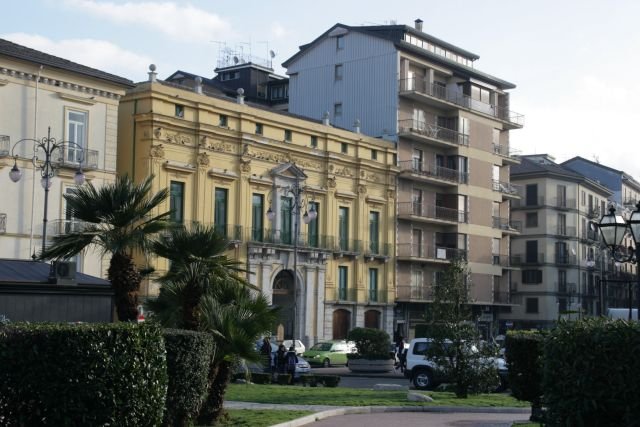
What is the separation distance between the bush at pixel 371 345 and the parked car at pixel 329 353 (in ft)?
15.5

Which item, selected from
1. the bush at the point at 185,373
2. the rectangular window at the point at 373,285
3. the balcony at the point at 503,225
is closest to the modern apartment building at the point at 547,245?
the balcony at the point at 503,225

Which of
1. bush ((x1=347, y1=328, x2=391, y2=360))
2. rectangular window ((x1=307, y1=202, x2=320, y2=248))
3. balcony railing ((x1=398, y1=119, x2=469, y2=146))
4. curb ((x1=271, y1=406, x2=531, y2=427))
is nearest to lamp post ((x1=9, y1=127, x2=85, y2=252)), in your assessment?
curb ((x1=271, y1=406, x2=531, y2=427))

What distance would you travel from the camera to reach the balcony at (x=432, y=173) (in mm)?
62562

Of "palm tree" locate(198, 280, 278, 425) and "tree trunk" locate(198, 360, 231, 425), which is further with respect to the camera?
"tree trunk" locate(198, 360, 231, 425)

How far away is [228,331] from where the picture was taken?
16.5 meters

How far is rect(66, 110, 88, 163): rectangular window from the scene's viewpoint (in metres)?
43.0

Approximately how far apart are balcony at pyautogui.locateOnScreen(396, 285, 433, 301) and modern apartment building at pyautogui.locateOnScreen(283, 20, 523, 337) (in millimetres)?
67

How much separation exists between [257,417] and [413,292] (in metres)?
45.8

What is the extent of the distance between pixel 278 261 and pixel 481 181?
21060mm

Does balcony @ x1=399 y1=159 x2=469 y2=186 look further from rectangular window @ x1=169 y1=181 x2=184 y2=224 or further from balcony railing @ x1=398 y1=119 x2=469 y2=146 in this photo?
rectangular window @ x1=169 y1=181 x2=184 y2=224

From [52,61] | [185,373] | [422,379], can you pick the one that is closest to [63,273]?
[185,373]

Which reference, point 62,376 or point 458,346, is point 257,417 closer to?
point 62,376

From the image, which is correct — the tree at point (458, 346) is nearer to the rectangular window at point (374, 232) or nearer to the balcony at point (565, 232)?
the rectangular window at point (374, 232)

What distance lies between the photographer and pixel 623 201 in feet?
334
